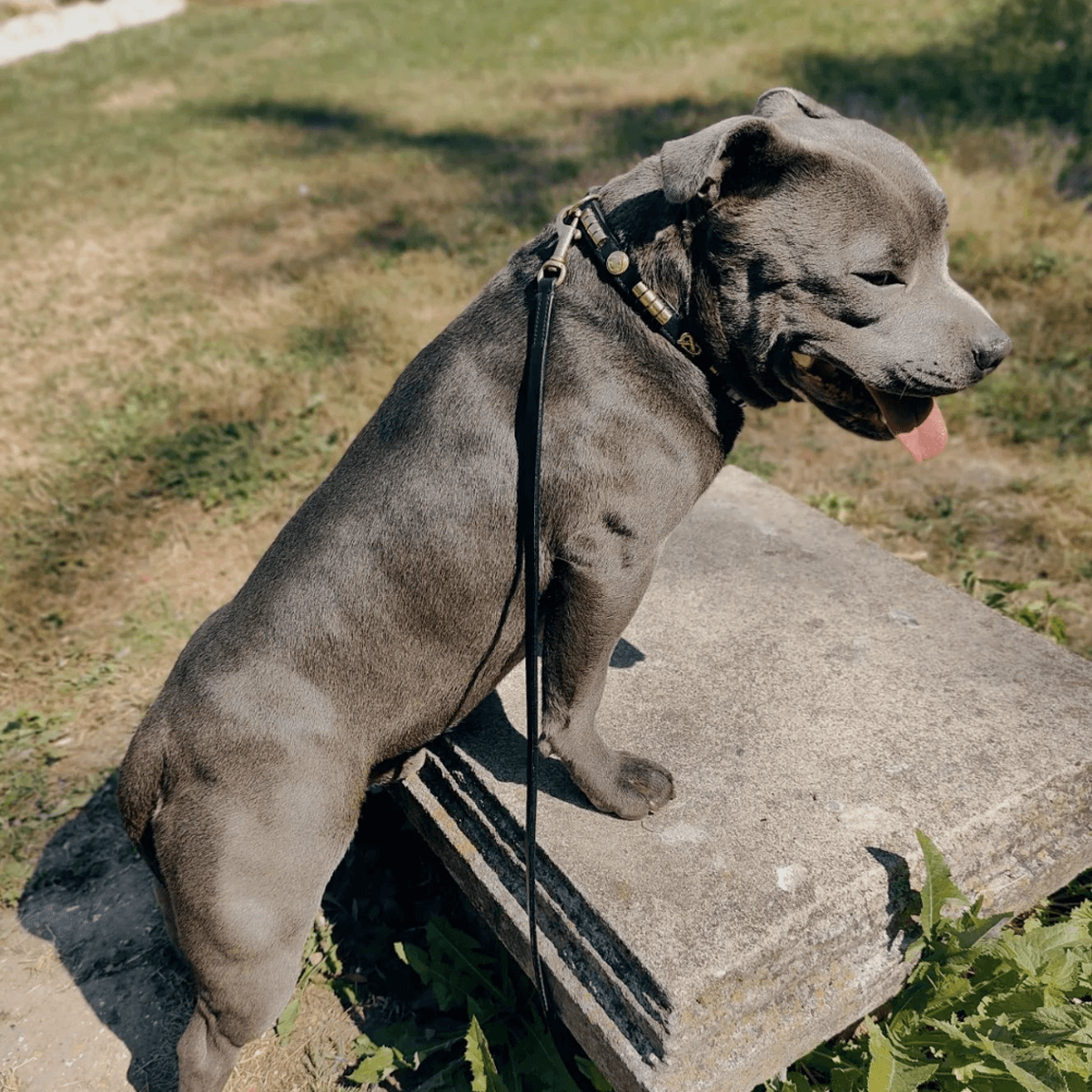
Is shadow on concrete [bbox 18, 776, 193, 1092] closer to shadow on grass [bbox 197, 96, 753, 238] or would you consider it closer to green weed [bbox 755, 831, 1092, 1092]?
green weed [bbox 755, 831, 1092, 1092]

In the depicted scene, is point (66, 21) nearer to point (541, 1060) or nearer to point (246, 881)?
point (246, 881)

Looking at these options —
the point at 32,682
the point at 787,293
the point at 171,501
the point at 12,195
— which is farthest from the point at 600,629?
the point at 12,195

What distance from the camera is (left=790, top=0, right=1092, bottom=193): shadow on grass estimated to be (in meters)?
8.27

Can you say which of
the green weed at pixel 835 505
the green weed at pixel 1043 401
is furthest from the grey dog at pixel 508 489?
the green weed at pixel 1043 401

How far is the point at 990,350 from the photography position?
202 cm

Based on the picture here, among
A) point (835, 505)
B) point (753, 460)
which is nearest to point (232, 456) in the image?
point (753, 460)

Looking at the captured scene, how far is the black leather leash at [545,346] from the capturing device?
2.00 meters

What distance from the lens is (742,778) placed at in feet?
8.28

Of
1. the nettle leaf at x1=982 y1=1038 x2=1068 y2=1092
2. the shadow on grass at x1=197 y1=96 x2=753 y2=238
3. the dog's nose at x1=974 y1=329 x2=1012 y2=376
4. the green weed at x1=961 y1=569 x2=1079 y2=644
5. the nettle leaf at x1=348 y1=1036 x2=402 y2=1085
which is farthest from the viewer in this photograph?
the shadow on grass at x1=197 y1=96 x2=753 y2=238

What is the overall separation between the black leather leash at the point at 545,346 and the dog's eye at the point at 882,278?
0.37 meters

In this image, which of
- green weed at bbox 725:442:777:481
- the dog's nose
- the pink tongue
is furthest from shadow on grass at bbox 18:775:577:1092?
green weed at bbox 725:442:777:481

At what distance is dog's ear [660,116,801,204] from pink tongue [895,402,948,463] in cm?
69

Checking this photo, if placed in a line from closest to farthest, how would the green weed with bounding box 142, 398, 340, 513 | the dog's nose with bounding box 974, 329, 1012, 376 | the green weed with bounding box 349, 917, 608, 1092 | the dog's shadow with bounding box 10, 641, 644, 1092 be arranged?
the dog's nose with bounding box 974, 329, 1012, 376 → the green weed with bounding box 349, 917, 608, 1092 → the dog's shadow with bounding box 10, 641, 644, 1092 → the green weed with bounding box 142, 398, 340, 513

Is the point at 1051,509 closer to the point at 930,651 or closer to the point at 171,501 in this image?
the point at 930,651
